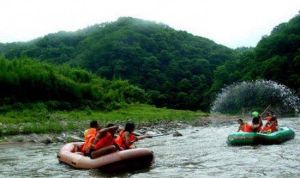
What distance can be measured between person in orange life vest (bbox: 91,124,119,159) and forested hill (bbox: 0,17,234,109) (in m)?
56.9

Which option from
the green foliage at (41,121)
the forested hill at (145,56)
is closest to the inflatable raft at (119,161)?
the green foliage at (41,121)

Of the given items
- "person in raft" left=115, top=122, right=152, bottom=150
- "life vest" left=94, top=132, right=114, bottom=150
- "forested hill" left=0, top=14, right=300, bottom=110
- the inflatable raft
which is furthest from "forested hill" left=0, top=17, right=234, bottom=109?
"life vest" left=94, top=132, right=114, bottom=150

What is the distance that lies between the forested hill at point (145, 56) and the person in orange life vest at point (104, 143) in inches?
2241

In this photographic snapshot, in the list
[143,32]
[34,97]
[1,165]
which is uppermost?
[143,32]

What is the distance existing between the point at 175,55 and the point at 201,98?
1347cm

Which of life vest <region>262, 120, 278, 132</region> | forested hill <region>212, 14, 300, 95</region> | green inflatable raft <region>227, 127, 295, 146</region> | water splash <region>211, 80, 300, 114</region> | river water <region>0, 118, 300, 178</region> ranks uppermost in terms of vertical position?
forested hill <region>212, 14, 300, 95</region>

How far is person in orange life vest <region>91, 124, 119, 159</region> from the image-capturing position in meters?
12.4

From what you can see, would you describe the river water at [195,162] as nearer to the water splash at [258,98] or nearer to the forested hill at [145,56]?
the water splash at [258,98]

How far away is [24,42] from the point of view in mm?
86375

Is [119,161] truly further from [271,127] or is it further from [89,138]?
[271,127]

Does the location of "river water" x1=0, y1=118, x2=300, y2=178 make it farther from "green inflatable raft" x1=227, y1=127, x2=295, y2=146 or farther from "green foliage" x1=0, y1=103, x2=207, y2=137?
"green foliage" x1=0, y1=103, x2=207, y2=137

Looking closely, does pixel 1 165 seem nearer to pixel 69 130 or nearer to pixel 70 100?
pixel 69 130

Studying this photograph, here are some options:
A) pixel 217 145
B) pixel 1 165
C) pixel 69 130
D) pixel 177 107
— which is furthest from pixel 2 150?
pixel 177 107

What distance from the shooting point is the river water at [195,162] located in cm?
1162
